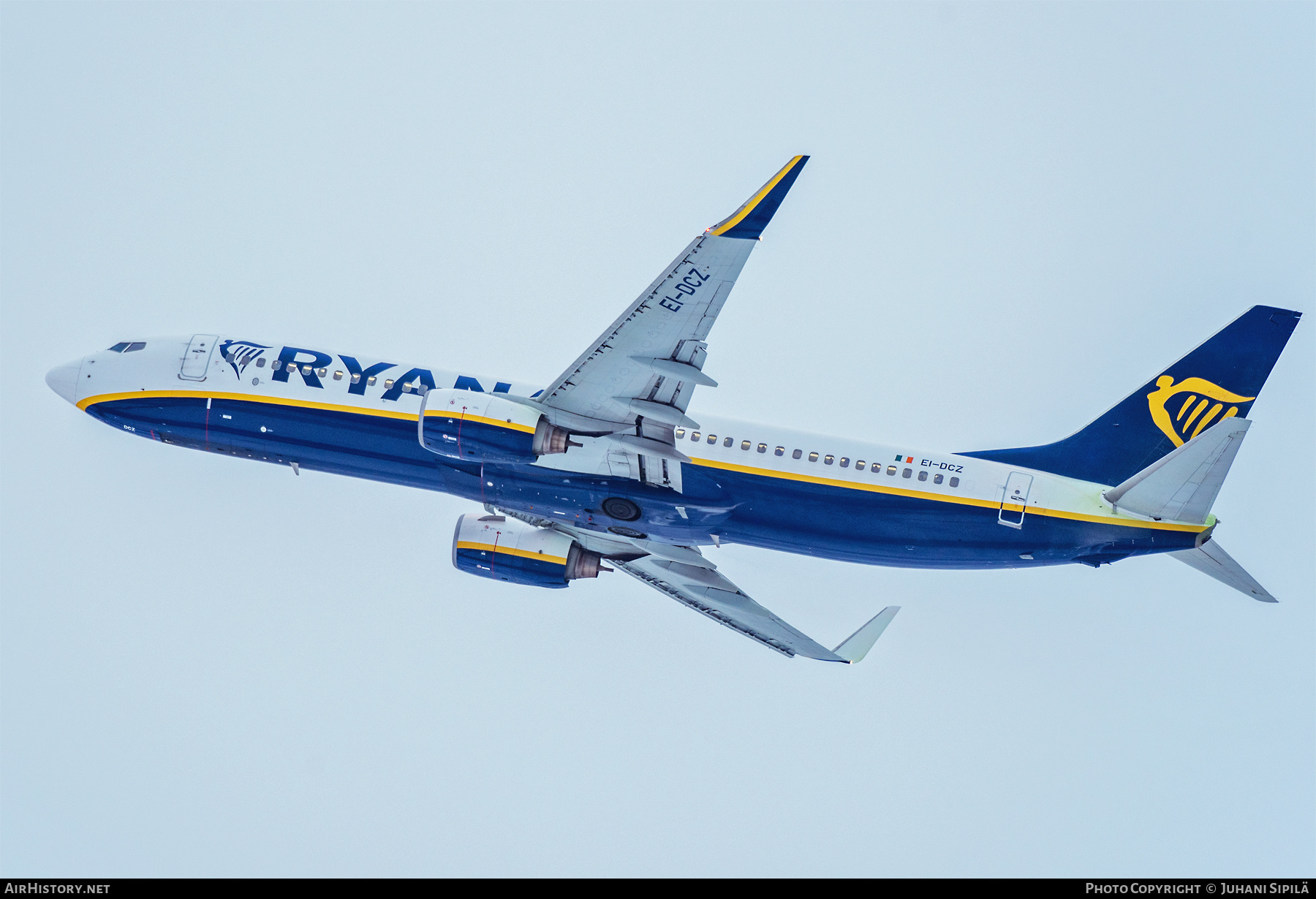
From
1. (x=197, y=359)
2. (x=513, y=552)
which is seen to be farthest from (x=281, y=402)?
(x=513, y=552)

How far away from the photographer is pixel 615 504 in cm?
3841

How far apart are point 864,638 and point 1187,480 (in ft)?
→ 38.8

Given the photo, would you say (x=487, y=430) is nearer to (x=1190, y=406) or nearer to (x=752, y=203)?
(x=752, y=203)

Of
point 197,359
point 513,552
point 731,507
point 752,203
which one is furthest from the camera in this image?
point 513,552

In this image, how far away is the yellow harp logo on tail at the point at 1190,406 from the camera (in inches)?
1542

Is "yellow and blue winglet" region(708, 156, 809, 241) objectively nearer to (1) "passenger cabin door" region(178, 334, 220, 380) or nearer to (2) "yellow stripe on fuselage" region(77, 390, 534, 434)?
(2) "yellow stripe on fuselage" region(77, 390, 534, 434)

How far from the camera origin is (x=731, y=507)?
125ft

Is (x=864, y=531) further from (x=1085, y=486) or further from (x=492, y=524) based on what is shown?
(x=492, y=524)

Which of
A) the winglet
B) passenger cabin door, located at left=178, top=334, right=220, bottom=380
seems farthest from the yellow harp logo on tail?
passenger cabin door, located at left=178, top=334, right=220, bottom=380

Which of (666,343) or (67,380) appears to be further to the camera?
(67,380)

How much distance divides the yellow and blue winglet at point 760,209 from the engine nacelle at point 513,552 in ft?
52.2

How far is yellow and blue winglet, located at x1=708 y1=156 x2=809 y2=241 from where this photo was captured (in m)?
28.7

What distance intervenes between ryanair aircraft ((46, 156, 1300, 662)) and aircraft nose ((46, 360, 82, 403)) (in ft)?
3.60

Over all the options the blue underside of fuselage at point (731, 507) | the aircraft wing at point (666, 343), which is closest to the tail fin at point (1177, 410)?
the blue underside of fuselage at point (731, 507)
